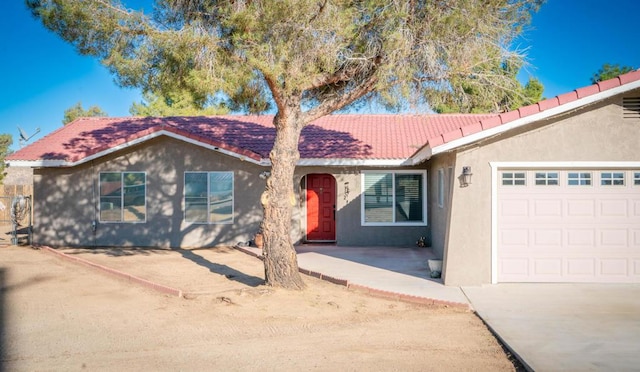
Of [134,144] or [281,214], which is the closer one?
[281,214]

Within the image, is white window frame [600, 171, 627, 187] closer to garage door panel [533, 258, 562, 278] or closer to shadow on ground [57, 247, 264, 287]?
garage door panel [533, 258, 562, 278]

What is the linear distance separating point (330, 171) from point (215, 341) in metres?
9.95

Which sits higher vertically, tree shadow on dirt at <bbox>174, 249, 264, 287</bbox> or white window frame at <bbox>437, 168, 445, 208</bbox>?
white window frame at <bbox>437, 168, 445, 208</bbox>

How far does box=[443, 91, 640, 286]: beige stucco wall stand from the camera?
10.1 m

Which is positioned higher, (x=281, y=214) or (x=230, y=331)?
(x=281, y=214)

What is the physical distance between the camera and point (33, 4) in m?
9.91

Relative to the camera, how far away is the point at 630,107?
397 inches

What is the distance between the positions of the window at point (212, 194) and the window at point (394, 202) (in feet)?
13.5

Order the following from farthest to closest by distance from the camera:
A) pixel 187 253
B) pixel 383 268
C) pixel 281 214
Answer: pixel 187 253 → pixel 383 268 → pixel 281 214

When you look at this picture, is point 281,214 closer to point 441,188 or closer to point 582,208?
point 441,188

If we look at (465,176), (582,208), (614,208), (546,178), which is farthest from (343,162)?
(614,208)

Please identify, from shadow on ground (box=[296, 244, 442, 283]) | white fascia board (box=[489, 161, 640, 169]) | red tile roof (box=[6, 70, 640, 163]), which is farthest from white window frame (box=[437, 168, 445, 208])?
white fascia board (box=[489, 161, 640, 169])

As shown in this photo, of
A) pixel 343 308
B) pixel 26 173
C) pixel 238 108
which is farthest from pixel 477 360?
pixel 26 173

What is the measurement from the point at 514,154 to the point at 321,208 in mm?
8128
